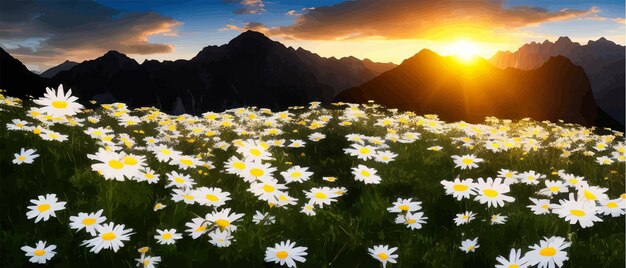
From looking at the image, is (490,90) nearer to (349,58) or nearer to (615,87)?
(349,58)

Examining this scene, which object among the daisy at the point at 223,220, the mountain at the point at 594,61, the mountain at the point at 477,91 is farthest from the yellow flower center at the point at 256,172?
the mountain at the point at 594,61

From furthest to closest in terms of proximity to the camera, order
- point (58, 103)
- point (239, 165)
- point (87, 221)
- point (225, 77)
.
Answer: point (225, 77), point (58, 103), point (239, 165), point (87, 221)

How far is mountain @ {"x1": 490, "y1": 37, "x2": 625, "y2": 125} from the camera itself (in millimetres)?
111312

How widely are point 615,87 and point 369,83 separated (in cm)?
8137

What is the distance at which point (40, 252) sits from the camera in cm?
324

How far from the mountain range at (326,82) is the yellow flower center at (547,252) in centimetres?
4887

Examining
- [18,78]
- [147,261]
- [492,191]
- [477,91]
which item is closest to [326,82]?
[477,91]

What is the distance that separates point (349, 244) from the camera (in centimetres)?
383

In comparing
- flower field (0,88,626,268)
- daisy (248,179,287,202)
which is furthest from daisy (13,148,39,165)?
daisy (248,179,287,202)

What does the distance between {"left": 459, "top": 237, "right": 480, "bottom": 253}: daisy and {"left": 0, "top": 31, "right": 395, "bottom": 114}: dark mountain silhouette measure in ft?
246

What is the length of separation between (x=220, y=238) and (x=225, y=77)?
92.0 meters

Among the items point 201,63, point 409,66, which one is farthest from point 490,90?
point 201,63

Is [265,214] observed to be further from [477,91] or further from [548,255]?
[477,91]

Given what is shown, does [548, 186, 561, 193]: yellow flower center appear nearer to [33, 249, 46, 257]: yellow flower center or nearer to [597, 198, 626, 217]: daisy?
[597, 198, 626, 217]: daisy
